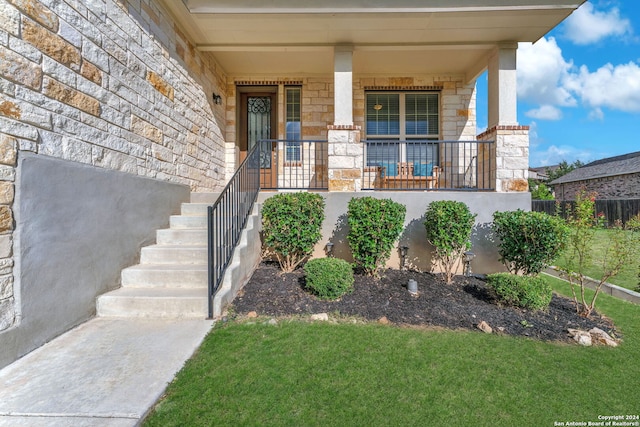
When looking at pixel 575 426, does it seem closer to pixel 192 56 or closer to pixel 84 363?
pixel 84 363

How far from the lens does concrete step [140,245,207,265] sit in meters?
3.51

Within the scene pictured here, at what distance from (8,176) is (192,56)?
3.74 m

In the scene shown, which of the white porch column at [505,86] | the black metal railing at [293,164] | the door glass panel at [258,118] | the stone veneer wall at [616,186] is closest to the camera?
the white porch column at [505,86]

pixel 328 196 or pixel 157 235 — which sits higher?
pixel 328 196

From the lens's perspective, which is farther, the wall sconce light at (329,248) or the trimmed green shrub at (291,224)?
the wall sconce light at (329,248)

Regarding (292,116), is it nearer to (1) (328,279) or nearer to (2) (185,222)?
(2) (185,222)

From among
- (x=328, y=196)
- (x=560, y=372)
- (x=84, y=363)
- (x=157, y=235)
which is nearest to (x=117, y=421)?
(x=84, y=363)

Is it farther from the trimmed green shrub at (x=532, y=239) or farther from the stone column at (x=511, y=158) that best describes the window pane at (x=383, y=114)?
the trimmed green shrub at (x=532, y=239)

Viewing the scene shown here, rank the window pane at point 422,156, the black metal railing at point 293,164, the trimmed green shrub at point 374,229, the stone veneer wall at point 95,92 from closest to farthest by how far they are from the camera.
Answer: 1. the stone veneer wall at point 95,92
2. the trimmed green shrub at point 374,229
3. the black metal railing at point 293,164
4. the window pane at point 422,156

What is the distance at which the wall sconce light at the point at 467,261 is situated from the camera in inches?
172

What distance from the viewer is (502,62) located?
197 inches

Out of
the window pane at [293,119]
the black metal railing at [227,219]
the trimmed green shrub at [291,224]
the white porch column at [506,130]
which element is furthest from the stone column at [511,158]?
the black metal railing at [227,219]

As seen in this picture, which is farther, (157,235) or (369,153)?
(369,153)

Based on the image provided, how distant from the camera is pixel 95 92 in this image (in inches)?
117
